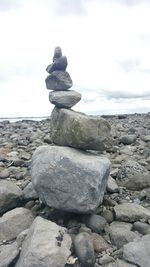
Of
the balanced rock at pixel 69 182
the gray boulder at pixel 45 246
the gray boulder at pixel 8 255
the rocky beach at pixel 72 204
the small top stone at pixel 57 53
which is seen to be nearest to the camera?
the gray boulder at pixel 45 246

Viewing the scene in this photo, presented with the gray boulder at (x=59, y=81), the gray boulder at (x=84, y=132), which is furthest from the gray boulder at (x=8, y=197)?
the gray boulder at (x=59, y=81)

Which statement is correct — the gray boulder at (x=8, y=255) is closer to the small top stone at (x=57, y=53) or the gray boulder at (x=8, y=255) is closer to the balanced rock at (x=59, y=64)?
the balanced rock at (x=59, y=64)

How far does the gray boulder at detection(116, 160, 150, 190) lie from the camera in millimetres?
11602

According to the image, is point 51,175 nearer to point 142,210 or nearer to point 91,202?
point 91,202

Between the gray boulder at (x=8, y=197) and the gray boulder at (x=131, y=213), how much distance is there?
2.86m

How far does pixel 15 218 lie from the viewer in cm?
923

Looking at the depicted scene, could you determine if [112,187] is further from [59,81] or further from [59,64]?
[59,64]

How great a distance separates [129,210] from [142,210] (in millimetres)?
361

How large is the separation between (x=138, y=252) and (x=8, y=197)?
4179 mm

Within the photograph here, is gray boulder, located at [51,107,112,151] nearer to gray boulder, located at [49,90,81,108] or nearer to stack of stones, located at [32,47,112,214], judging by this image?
stack of stones, located at [32,47,112,214]

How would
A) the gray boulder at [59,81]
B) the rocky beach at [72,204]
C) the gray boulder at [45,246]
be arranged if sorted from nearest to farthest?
the gray boulder at [45,246] → the rocky beach at [72,204] → the gray boulder at [59,81]

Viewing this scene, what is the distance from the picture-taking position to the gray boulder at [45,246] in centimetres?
704

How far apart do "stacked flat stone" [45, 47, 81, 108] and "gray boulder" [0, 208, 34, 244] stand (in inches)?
133

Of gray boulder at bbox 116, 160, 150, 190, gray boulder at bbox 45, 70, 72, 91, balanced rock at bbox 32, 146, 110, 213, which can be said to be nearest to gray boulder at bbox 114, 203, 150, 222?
balanced rock at bbox 32, 146, 110, 213
